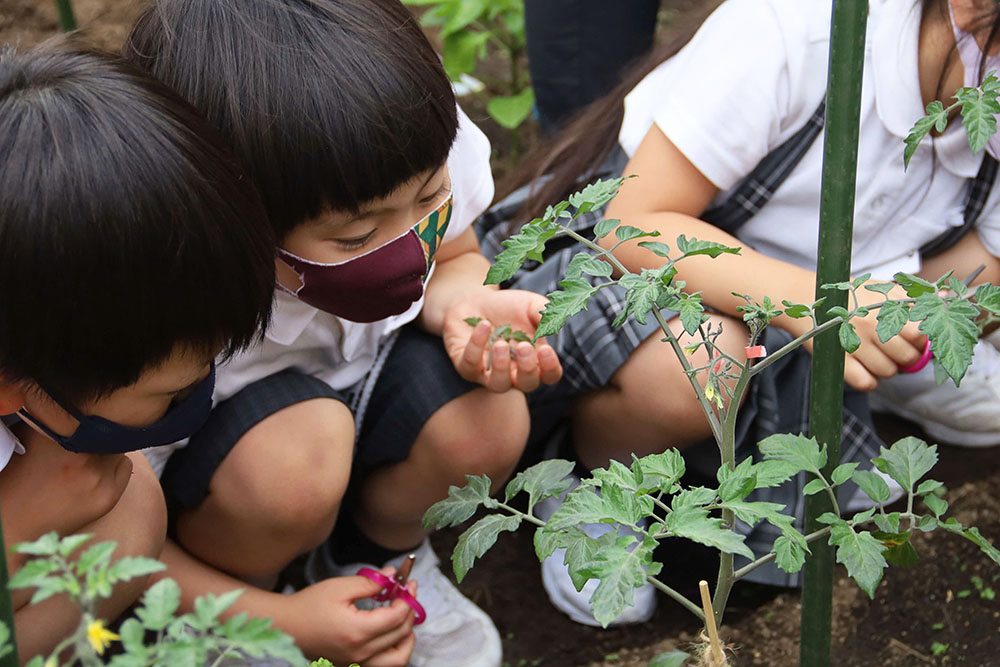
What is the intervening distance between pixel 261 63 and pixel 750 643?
994mm

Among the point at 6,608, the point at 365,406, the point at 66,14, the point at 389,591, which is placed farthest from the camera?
the point at 66,14

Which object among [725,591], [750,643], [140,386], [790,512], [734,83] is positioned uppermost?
[734,83]

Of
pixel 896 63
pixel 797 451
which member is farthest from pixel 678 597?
pixel 896 63

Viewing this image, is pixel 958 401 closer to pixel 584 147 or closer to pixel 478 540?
pixel 584 147

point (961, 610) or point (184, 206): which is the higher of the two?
point (184, 206)

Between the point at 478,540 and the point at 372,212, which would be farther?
the point at 372,212

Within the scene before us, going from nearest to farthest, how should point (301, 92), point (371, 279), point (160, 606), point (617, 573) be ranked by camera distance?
1. point (160, 606)
2. point (617, 573)
3. point (301, 92)
4. point (371, 279)

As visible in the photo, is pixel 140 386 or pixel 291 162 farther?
pixel 291 162

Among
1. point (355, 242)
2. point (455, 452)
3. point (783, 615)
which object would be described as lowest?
point (783, 615)

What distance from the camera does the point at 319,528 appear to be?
4.90 feet

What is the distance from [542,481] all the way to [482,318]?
42 centimetres

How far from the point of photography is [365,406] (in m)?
1.60

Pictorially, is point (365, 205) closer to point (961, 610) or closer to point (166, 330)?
point (166, 330)

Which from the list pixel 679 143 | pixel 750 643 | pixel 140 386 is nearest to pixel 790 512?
pixel 750 643
